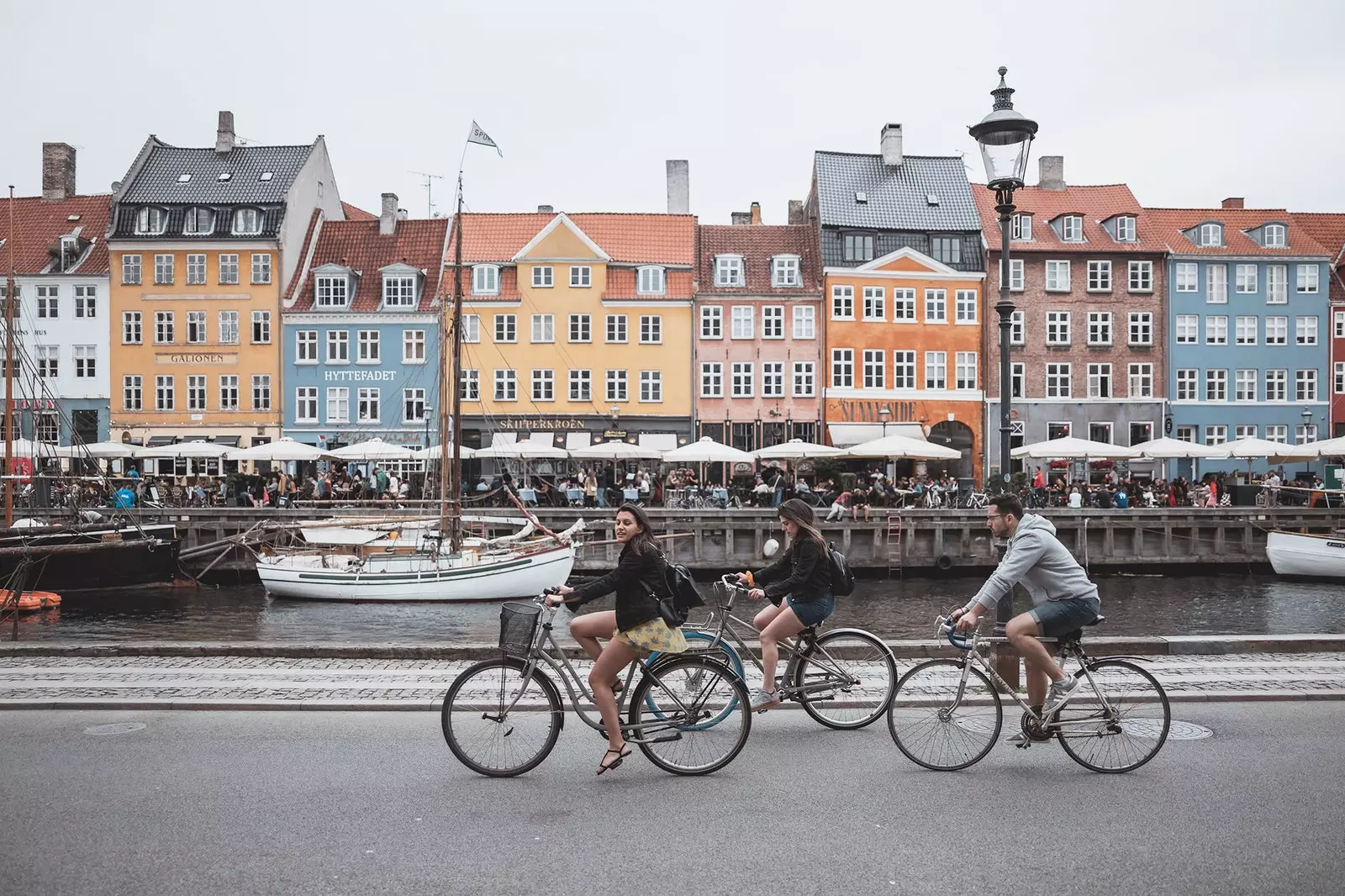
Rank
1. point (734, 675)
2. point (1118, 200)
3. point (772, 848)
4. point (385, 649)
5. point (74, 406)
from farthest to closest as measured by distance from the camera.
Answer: point (1118, 200) < point (74, 406) < point (385, 649) < point (734, 675) < point (772, 848)

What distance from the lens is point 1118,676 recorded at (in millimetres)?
7172

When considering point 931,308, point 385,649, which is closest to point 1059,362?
point 931,308

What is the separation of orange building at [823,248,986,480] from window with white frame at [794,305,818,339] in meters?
0.56

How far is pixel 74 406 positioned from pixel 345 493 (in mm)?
19568

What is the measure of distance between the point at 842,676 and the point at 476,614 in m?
16.2

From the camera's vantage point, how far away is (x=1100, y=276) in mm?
48719

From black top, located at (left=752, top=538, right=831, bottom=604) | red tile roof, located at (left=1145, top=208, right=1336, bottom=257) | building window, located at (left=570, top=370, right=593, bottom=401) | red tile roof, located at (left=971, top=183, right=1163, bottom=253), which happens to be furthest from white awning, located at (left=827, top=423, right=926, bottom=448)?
black top, located at (left=752, top=538, right=831, bottom=604)

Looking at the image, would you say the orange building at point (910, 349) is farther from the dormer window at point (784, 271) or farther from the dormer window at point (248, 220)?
the dormer window at point (248, 220)

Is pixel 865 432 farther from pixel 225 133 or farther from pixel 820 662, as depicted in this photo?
pixel 820 662

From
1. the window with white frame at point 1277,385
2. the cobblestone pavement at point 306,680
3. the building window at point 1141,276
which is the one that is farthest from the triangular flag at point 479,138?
the window with white frame at point 1277,385

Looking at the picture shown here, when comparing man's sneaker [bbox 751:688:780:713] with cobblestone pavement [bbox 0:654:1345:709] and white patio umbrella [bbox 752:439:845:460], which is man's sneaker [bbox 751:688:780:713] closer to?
cobblestone pavement [bbox 0:654:1345:709]

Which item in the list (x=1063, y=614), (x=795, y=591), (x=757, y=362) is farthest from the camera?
(x=757, y=362)

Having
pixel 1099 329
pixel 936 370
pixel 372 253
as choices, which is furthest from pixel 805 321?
pixel 372 253

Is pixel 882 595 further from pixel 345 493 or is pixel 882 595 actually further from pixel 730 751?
pixel 730 751
